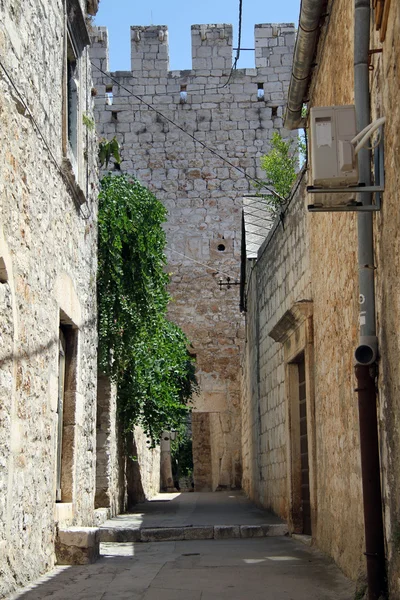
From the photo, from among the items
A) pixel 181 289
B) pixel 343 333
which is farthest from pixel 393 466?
pixel 181 289

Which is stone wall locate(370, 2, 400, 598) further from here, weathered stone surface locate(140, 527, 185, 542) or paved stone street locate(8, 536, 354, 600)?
weathered stone surface locate(140, 527, 185, 542)

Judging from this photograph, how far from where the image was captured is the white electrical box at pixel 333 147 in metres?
4.44

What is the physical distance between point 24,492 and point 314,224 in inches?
138

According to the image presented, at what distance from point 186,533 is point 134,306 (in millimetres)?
3335

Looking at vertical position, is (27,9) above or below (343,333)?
above

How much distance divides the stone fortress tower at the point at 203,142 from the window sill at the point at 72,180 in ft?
37.2

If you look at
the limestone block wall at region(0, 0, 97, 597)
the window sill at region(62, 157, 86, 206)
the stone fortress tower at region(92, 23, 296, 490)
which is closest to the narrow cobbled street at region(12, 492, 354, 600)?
the limestone block wall at region(0, 0, 97, 597)

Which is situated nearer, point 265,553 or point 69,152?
point 265,553

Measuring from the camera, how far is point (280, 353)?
991cm

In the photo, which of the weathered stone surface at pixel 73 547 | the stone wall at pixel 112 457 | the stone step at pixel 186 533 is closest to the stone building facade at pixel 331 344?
the stone step at pixel 186 533

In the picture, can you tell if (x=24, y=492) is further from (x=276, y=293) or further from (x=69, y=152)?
(x=276, y=293)

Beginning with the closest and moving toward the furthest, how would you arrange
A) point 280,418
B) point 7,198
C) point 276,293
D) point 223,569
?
point 7,198 < point 223,569 < point 280,418 < point 276,293

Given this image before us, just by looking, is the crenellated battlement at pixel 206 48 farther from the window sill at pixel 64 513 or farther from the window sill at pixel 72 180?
the window sill at pixel 64 513

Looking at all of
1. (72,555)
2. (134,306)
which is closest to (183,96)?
(134,306)
